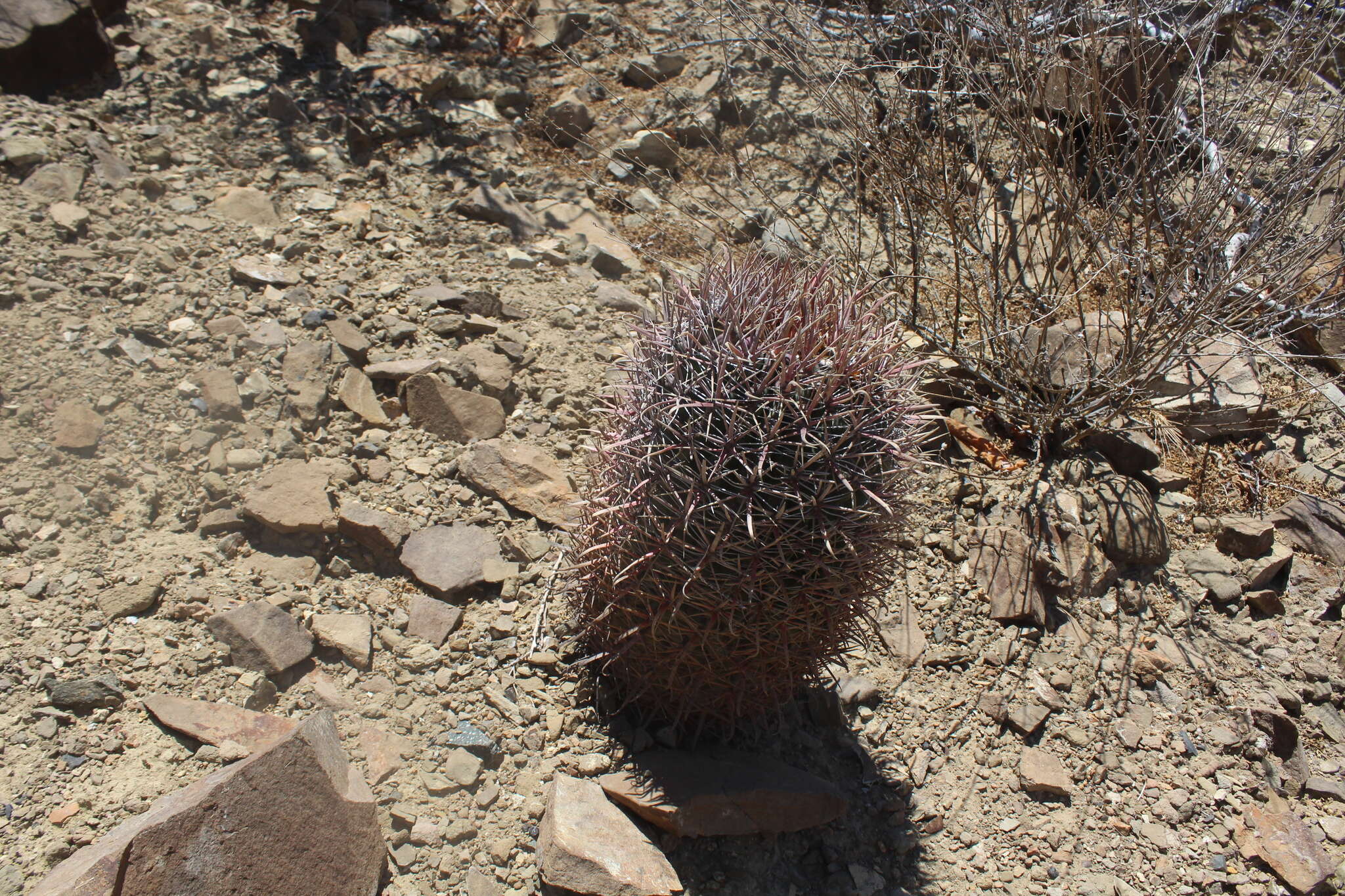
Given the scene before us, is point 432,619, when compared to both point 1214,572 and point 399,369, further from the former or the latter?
point 1214,572

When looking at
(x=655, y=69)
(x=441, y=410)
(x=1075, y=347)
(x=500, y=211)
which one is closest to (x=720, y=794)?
(x=441, y=410)

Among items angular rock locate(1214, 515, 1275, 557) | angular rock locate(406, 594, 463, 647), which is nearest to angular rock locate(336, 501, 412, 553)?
angular rock locate(406, 594, 463, 647)

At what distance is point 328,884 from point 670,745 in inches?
38.8

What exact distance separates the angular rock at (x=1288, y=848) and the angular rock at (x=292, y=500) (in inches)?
118

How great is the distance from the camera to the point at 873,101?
4.05 meters

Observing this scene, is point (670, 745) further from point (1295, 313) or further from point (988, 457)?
point (1295, 313)

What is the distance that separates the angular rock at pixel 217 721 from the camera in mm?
2336

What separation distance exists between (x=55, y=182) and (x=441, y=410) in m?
1.83

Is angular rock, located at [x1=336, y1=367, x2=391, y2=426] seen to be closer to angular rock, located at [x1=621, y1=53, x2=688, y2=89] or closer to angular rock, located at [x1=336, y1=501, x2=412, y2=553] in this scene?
angular rock, located at [x1=336, y1=501, x2=412, y2=553]

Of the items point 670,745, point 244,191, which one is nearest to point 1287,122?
point 670,745

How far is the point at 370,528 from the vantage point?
2.96 m

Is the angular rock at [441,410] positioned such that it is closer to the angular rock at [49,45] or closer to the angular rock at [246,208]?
the angular rock at [246,208]

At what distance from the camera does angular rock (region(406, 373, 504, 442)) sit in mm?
3396

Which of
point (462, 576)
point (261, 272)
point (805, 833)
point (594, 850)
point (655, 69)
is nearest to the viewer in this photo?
point (594, 850)
